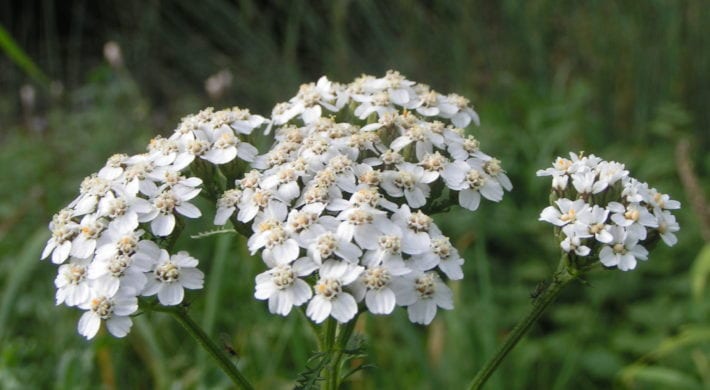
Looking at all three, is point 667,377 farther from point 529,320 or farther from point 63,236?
point 63,236

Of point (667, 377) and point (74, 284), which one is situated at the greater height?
point (667, 377)

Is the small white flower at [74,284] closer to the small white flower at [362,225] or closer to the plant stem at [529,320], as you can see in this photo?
the small white flower at [362,225]

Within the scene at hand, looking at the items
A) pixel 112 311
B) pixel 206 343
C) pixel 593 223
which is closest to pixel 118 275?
pixel 112 311

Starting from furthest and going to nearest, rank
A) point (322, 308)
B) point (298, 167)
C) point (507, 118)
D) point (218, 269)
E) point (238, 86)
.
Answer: point (238, 86), point (507, 118), point (218, 269), point (298, 167), point (322, 308)

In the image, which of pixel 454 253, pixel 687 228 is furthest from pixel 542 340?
pixel 454 253

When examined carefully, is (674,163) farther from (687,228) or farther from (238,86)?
(238,86)

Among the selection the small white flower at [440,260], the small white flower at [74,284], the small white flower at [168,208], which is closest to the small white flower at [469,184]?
the small white flower at [440,260]
